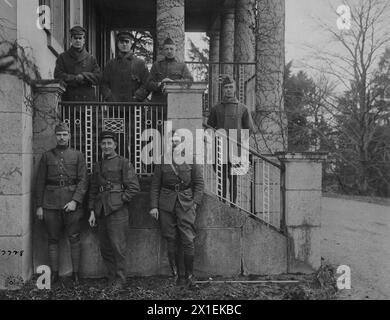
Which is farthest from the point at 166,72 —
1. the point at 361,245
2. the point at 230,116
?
the point at 361,245

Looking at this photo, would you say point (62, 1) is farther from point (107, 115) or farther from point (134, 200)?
point (134, 200)

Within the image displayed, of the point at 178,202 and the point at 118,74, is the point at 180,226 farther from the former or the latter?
the point at 118,74

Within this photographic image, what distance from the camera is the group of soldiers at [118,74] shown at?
6336 mm

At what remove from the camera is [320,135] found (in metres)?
23.3

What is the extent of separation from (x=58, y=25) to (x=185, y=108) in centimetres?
462

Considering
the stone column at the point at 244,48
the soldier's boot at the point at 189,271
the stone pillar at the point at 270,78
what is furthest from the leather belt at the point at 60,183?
the stone column at the point at 244,48

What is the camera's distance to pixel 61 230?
18.8 feet

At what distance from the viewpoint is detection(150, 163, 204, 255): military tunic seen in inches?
223

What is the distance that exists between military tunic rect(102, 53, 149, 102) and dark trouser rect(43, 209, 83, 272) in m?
1.85

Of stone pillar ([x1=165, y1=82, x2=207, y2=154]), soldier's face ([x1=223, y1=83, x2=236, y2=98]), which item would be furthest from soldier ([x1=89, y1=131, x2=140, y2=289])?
soldier's face ([x1=223, y1=83, x2=236, y2=98])

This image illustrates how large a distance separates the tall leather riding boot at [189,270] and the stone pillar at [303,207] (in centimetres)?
151

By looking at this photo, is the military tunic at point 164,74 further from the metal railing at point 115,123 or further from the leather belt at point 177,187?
the leather belt at point 177,187

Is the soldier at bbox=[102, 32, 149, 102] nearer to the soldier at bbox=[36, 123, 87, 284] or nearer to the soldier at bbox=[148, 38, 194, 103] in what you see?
the soldier at bbox=[148, 38, 194, 103]

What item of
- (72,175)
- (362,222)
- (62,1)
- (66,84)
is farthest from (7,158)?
(362,222)
